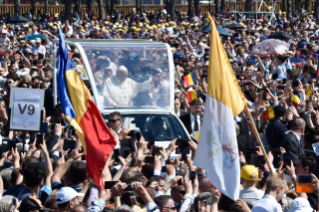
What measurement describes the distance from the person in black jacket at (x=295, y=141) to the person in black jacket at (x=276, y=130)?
0.86m

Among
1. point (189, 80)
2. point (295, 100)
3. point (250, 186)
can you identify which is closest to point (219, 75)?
point (250, 186)

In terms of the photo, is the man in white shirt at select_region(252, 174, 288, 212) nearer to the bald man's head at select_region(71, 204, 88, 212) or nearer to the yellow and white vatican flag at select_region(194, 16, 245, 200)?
the yellow and white vatican flag at select_region(194, 16, 245, 200)

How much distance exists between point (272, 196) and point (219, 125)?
75 centimetres

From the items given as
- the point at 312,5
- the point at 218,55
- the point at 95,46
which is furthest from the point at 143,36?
the point at 312,5

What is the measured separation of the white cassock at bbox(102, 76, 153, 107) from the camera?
36.0ft

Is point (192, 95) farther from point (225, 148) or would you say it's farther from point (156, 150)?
point (225, 148)

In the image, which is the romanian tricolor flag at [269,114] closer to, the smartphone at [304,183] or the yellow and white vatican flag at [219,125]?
the yellow and white vatican flag at [219,125]

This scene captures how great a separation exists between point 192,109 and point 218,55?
4944 mm

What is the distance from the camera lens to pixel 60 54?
9.55 meters

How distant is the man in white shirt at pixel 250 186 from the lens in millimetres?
6355

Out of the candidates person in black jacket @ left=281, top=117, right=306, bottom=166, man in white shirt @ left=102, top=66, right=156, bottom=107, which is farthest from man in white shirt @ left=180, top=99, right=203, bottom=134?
person in black jacket @ left=281, top=117, right=306, bottom=166

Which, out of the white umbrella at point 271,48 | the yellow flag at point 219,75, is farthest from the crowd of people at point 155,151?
the yellow flag at point 219,75

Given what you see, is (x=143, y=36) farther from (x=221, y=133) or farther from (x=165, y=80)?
(x=221, y=133)

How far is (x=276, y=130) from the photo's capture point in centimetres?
988
